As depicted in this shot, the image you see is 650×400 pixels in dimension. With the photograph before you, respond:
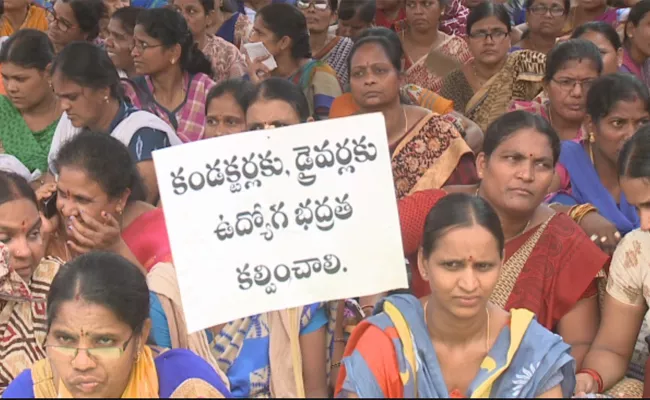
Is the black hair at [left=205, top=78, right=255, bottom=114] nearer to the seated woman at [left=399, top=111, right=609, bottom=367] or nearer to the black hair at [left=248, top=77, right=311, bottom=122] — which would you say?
the black hair at [left=248, top=77, right=311, bottom=122]

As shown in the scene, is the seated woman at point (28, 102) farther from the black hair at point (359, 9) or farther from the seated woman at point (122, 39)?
the black hair at point (359, 9)

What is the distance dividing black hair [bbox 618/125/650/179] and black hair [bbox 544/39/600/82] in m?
1.46

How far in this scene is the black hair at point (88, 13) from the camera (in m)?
7.16

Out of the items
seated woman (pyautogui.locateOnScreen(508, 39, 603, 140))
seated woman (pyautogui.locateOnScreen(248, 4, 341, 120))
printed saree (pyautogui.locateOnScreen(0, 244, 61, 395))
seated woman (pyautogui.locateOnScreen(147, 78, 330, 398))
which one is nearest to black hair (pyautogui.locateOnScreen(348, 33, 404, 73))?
seated woman (pyautogui.locateOnScreen(508, 39, 603, 140))

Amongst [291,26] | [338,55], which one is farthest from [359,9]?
[291,26]

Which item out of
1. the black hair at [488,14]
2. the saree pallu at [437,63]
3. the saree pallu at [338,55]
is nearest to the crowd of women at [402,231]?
the black hair at [488,14]

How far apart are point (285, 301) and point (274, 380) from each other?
465mm

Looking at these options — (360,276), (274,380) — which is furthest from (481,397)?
(274,380)

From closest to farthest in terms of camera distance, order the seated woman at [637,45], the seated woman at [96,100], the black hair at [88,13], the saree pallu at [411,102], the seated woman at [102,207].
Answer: the seated woman at [102,207], the seated woman at [96,100], the saree pallu at [411,102], the seated woman at [637,45], the black hair at [88,13]

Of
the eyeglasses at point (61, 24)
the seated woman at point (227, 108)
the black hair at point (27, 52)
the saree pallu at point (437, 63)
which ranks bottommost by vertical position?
the seated woman at point (227, 108)

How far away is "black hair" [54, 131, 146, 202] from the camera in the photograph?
377cm

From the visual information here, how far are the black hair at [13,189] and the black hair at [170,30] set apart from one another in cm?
247

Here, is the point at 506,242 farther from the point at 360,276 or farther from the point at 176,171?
the point at 176,171

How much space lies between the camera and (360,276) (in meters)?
3.05
